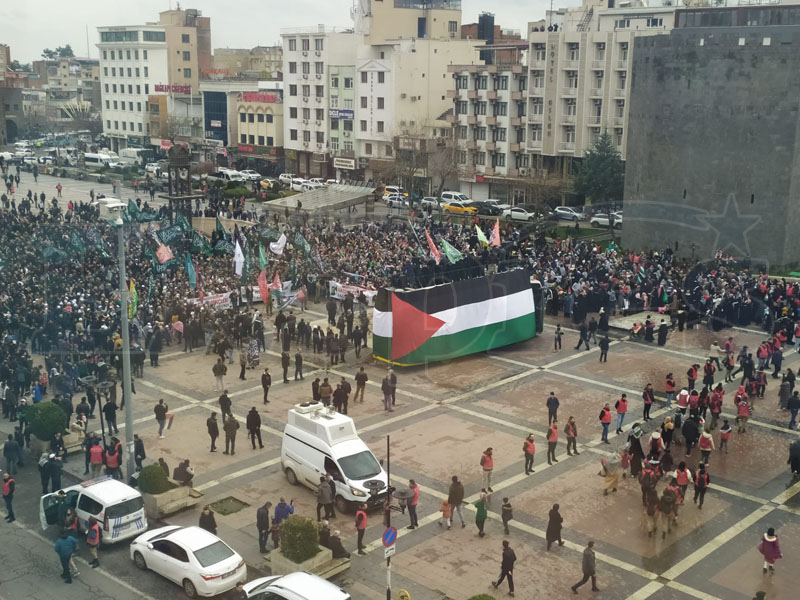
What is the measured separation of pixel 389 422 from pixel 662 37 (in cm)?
3363

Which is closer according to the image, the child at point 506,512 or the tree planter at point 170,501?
the child at point 506,512

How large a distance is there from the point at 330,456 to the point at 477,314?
13277mm

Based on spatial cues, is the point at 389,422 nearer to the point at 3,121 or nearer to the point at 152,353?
the point at 152,353

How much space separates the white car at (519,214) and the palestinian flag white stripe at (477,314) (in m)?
28.7

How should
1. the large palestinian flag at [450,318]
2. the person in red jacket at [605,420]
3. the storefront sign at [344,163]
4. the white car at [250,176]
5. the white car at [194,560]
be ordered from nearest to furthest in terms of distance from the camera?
the white car at [194,560], the person in red jacket at [605,420], the large palestinian flag at [450,318], the storefront sign at [344,163], the white car at [250,176]

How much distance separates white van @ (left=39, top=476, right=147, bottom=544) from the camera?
20.2m

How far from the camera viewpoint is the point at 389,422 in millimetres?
27875

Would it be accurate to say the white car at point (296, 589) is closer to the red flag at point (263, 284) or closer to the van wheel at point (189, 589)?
the van wheel at point (189, 589)

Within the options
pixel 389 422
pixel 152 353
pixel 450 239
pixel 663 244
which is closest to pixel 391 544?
pixel 389 422

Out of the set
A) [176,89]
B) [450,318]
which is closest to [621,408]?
[450,318]

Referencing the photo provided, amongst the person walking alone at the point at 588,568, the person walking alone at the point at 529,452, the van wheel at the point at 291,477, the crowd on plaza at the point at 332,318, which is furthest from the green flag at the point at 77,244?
the person walking alone at the point at 588,568

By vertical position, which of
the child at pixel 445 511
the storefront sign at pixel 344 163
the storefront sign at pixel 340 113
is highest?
the storefront sign at pixel 340 113

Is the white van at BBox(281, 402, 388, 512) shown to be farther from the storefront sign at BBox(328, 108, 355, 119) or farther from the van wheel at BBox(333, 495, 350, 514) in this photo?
the storefront sign at BBox(328, 108, 355, 119)

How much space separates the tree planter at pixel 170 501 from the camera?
21.7 meters
